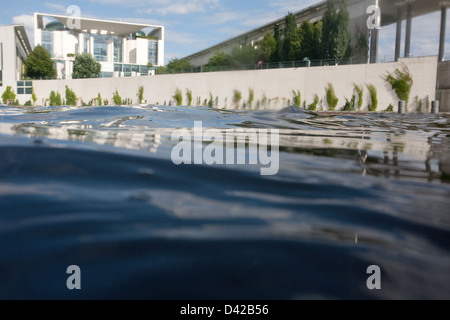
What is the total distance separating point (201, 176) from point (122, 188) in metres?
0.33

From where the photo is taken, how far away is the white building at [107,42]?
50.1 metres

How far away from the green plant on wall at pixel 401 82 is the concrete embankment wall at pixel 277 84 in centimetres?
20

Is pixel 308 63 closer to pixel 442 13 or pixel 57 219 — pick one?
pixel 442 13

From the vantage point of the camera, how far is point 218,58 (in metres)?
35.9

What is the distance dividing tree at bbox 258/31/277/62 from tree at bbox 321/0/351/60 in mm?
6668

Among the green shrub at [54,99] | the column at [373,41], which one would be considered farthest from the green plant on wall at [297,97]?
the green shrub at [54,99]

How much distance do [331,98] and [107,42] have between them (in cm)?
4537

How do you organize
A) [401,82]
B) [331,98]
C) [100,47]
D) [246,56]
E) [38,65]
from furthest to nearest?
[100,47] < [38,65] < [246,56] < [331,98] < [401,82]

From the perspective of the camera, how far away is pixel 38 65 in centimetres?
3834

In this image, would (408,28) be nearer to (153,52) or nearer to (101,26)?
(101,26)

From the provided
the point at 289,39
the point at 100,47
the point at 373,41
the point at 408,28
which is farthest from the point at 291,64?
the point at 100,47

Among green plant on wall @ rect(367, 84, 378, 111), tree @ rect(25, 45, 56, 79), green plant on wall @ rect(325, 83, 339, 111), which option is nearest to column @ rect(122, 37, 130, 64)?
tree @ rect(25, 45, 56, 79)

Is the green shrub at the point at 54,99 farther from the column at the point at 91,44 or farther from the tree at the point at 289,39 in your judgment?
the column at the point at 91,44

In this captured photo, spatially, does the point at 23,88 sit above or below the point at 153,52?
below
